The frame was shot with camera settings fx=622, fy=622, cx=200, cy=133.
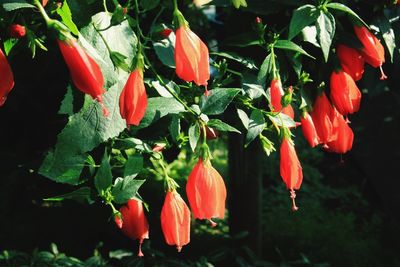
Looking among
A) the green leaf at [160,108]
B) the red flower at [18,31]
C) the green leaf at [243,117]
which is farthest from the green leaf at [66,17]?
the green leaf at [243,117]

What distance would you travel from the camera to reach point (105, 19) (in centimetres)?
79

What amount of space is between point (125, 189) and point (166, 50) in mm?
216

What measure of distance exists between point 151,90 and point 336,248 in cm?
158

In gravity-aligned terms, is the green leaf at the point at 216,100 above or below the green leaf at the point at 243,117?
above

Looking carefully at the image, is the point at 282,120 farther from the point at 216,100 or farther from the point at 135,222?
the point at 135,222

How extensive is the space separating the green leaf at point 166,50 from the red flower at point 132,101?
19cm

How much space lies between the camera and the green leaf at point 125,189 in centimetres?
86

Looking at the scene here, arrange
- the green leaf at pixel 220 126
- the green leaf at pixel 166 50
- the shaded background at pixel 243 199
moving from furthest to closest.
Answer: the shaded background at pixel 243 199, the green leaf at pixel 166 50, the green leaf at pixel 220 126

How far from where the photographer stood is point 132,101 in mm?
705

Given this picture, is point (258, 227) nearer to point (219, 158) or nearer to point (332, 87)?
point (332, 87)

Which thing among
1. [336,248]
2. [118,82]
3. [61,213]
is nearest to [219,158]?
[336,248]

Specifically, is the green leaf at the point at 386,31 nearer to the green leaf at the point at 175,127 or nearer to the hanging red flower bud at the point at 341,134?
the hanging red flower bud at the point at 341,134

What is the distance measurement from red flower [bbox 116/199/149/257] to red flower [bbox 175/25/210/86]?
10.1 inches

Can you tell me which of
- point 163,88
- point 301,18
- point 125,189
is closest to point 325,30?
point 301,18
